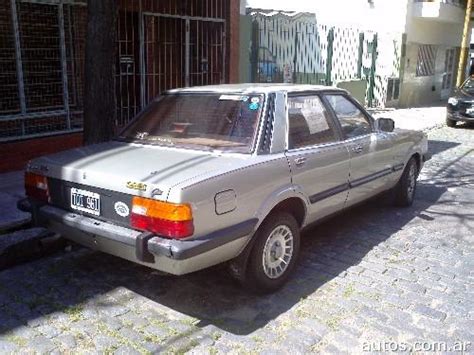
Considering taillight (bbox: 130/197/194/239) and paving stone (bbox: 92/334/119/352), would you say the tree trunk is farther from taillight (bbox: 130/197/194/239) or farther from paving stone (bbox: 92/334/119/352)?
paving stone (bbox: 92/334/119/352)

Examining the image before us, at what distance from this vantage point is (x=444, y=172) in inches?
329

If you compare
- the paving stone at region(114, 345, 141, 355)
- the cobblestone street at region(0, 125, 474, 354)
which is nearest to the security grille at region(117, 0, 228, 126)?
the cobblestone street at region(0, 125, 474, 354)

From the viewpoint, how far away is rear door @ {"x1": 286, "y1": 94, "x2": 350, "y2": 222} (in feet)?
13.3

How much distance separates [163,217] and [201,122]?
123 centimetres

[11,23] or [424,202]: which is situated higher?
[11,23]

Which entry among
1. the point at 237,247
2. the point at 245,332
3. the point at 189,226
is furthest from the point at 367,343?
the point at 189,226

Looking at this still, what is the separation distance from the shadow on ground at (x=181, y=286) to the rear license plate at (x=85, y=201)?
0.74 meters

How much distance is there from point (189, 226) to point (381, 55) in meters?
15.7

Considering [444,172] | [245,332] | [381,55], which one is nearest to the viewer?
[245,332]

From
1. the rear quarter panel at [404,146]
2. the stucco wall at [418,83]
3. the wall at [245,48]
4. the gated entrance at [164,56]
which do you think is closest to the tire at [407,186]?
the rear quarter panel at [404,146]

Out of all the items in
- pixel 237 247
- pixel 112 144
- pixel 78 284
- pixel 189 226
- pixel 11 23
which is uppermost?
pixel 11 23

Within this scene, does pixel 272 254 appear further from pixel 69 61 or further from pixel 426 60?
pixel 426 60

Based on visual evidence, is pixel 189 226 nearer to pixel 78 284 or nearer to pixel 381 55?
pixel 78 284

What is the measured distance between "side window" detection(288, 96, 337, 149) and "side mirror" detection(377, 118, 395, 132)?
99 cm
